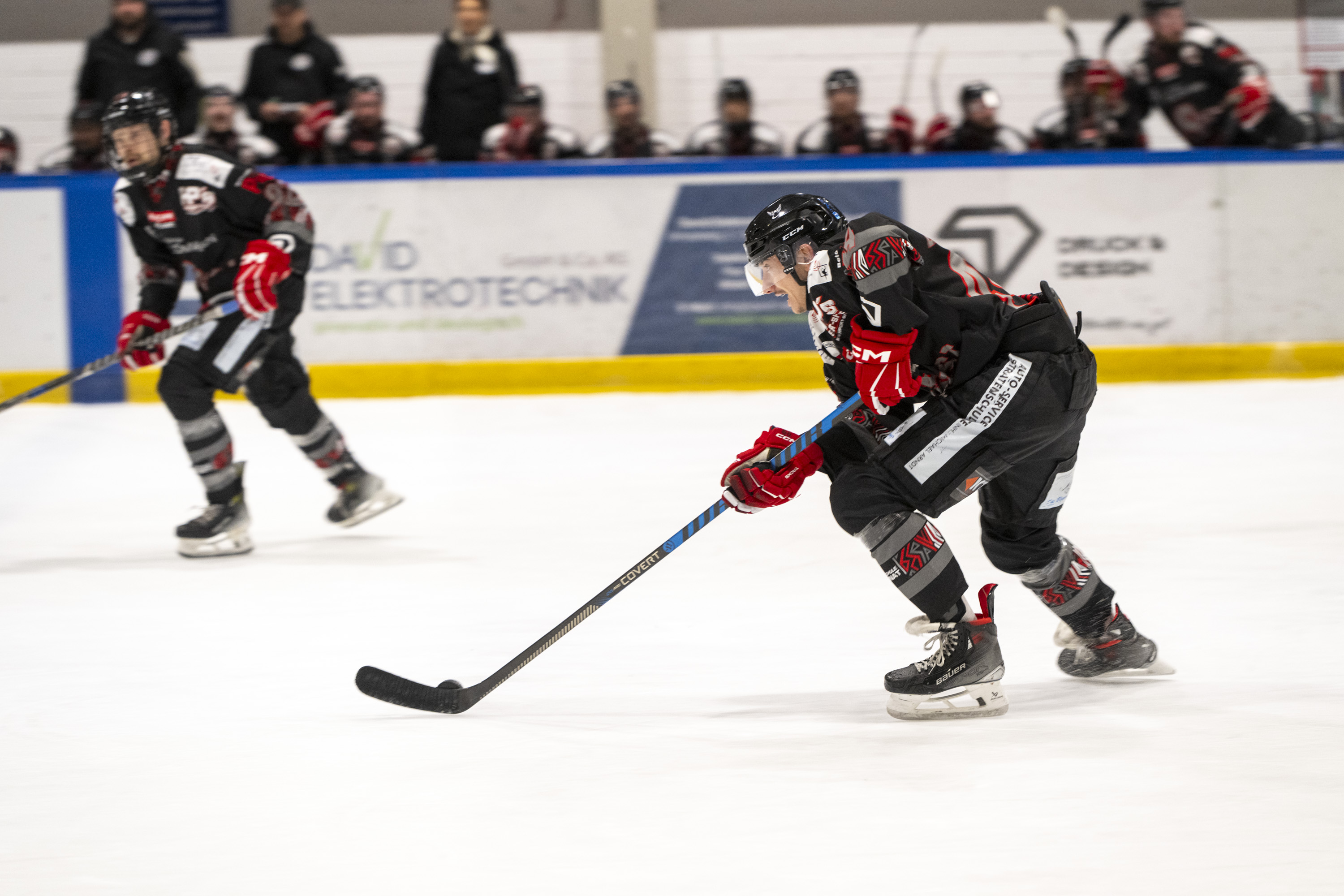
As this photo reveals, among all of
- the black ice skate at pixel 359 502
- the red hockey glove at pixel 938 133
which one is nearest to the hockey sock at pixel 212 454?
the black ice skate at pixel 359 502

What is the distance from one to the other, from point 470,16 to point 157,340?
11.5 feet

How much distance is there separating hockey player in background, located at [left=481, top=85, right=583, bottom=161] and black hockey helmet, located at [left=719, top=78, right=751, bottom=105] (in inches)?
29.2

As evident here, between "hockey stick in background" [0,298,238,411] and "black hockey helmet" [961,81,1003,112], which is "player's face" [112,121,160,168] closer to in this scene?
"hockey stick in background" [0,298,238,411]

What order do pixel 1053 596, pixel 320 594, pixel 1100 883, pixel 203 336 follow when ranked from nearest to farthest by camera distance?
1. pixel 1100 883
2. pixel 1053 596
3. pixel 320 594
4. pixel 203 336

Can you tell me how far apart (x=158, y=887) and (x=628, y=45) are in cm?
835

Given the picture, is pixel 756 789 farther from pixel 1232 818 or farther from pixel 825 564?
pixel 825 564

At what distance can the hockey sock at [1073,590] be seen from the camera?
8.96ft

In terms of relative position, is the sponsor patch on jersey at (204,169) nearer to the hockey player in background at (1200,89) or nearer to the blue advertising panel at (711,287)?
the blue advertising panel at (711,287)

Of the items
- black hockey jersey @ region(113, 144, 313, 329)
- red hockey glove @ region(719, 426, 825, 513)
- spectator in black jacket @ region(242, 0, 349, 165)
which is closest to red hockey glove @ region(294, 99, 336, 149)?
spectator in black jacket @ region(242, 0, 349, 165)

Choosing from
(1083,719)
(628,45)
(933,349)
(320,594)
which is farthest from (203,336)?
(628,45)

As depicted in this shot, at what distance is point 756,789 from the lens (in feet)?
7.44

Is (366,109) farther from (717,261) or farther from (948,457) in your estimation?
(948,457)

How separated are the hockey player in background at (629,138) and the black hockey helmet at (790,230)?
178 inches

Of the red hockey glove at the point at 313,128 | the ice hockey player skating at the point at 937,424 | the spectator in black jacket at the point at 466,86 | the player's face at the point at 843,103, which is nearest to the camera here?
the ice hockey player skating at the point at 937,424
